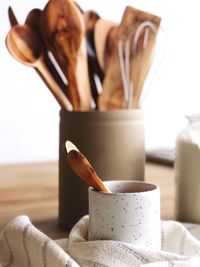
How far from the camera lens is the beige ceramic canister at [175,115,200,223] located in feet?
2.08

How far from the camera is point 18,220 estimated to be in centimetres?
52

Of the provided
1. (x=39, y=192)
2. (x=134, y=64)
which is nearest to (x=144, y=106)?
(x=39, y=192)

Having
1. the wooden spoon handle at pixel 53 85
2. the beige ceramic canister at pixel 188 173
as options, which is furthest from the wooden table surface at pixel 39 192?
the wooden spoon handle at pixel 53 85

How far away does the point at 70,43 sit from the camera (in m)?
0.64

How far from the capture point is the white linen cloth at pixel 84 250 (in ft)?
1.44

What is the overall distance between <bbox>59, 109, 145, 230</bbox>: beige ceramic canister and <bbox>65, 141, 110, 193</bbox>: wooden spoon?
0.17m

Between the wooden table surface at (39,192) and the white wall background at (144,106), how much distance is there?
0.82 feet

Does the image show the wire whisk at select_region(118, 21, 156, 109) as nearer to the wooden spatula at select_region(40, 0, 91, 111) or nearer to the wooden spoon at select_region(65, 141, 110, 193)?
the wooden spatula at select_region(40, 0, 91, 111)

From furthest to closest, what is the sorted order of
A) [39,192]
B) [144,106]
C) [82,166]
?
[144,106] → [39,192] → [82,166]

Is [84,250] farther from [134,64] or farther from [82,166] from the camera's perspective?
[134,64]

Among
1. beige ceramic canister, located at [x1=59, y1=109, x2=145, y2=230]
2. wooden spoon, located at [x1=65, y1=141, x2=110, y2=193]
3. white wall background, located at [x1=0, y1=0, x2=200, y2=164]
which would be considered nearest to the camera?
wooden spoon, located at [x1=65, y1=141, x2=110, y2=193]

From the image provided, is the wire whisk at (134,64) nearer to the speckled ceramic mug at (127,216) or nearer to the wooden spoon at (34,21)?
the wooden spoon at (34,21)

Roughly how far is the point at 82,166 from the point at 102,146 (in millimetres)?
193

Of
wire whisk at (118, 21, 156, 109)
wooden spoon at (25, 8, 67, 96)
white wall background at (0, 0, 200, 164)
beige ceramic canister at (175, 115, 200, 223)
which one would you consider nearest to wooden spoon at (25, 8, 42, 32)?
wooden spoon at (25, 8, 67, 96)
